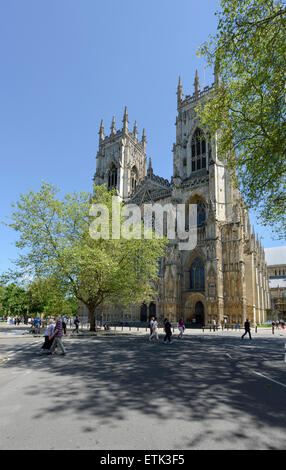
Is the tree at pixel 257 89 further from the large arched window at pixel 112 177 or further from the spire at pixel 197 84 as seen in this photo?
the large arched window at pixel 112 177

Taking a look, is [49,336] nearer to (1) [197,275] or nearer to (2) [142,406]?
(2) [142,406]

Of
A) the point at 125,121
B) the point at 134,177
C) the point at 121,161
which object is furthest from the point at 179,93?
the point at 134,177

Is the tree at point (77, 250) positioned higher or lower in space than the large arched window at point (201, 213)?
lower

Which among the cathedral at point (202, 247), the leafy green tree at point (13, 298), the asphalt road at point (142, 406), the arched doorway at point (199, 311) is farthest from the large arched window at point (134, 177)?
the asphalt road at point (142, 406)

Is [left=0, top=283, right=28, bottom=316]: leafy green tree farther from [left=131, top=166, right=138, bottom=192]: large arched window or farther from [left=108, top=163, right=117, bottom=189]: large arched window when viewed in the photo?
[left=131, top=166, right=138, bottom=192]: large arched window

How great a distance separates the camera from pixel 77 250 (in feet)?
58.0

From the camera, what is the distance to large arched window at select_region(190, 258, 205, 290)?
3353 cm

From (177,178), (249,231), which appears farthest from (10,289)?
(249,231)

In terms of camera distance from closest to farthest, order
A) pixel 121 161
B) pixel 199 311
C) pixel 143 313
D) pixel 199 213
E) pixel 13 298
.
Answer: pixel 199 311
pixel 199 213
pixel 143 313
pixel 121 161
pixel 13 298

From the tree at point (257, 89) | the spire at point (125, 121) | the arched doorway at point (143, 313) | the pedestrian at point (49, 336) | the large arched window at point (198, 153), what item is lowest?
the arched doorway at point (143, 313)

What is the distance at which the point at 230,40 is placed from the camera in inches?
441

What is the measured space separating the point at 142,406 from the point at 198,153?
38.8 m

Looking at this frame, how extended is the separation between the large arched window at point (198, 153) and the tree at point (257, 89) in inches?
961

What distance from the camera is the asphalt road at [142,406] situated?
131 inches
